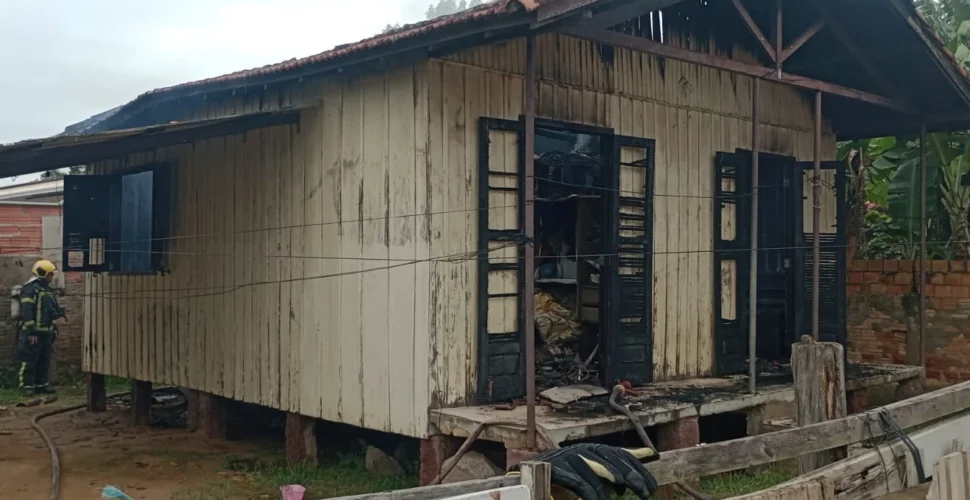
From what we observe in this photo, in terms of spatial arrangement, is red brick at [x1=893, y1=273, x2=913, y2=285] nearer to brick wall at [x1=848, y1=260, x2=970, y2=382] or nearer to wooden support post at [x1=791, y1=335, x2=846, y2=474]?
brick wall at [x1=848, y1=260, x2=970, y2=382]

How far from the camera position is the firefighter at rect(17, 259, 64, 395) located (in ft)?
40.8

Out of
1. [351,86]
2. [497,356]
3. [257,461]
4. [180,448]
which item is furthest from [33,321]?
[497,356]

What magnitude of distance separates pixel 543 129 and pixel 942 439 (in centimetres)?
379

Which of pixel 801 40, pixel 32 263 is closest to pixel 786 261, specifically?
pixel 801 40

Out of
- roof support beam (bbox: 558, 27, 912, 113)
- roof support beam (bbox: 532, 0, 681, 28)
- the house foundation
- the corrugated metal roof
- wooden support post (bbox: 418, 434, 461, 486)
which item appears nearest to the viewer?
roof support beam (bbox: 532, 0, 681, 28)

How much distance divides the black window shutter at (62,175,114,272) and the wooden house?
0.08 feet

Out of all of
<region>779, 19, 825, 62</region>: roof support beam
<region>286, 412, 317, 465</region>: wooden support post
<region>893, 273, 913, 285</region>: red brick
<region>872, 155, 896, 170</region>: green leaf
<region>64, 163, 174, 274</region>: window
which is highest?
<region>779, 19, 825, 62</region>: roof support beam

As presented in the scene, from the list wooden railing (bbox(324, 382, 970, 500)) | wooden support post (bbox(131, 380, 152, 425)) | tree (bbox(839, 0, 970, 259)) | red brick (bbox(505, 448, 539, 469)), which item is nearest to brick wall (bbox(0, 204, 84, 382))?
wooden support post (bbox(131, 380, 152, 425))

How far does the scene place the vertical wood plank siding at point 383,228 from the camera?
6.74 metres

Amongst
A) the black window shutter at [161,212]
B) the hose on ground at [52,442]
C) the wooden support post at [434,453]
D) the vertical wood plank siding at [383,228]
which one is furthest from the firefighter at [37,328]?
the wooden support post at [434,453]

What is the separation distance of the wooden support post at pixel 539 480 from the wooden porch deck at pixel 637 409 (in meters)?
2.54

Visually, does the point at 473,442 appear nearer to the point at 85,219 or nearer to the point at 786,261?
the point at 786,261

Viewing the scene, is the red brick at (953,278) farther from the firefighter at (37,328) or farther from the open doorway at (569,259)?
the firefighter at (37,328)

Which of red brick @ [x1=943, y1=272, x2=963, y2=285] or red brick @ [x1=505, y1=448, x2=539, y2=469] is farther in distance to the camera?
red brick @ [x1=943, y1=272, x2=963, y2=285]
